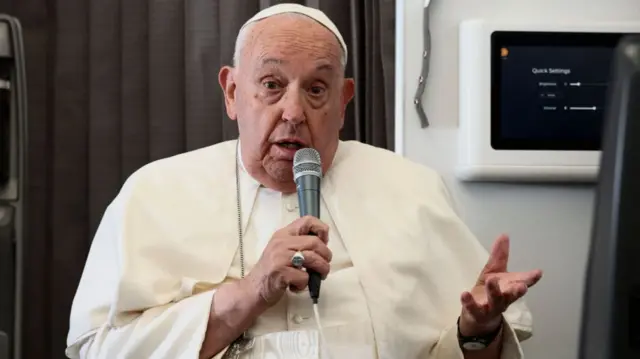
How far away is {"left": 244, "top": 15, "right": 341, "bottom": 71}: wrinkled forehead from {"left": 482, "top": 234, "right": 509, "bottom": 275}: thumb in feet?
1.79

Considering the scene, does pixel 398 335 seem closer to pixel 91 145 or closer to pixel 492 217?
pixel 492 217

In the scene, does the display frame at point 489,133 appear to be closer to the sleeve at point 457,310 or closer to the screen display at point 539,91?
the screen display at point 539,91

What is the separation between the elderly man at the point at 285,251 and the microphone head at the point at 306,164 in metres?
0.10

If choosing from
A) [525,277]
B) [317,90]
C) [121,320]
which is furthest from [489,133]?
[121,320]

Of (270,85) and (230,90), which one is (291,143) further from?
(230,90)

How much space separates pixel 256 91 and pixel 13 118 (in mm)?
499

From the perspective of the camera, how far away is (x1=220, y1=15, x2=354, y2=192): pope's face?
1646 millimetres

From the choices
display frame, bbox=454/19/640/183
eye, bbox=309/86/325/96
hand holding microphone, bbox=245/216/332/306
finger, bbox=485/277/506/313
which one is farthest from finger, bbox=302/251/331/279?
display frame, bbox=454/19/640/183

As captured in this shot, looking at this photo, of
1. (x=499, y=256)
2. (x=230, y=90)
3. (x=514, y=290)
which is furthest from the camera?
(x=230, y=90)

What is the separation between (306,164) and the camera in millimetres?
1463

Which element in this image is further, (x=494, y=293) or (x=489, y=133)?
(x=489, y=133)

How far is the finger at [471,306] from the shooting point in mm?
1352

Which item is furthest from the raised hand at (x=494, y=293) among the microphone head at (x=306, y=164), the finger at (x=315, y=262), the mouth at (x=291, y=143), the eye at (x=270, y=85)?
the eye at (x=270, y=85)

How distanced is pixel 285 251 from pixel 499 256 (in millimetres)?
411
